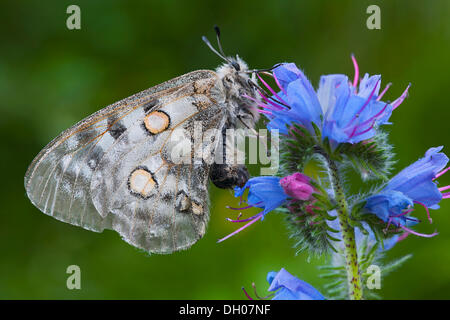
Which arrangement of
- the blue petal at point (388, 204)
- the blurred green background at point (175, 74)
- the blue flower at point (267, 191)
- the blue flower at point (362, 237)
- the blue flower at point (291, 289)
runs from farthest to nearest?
the blurred green background at point (175, 74) → the blue flower at point (362, 237) → the blue flower at point (267, 191) → the blue flower at point (291, 289) → the blue petal at point (388, 204)

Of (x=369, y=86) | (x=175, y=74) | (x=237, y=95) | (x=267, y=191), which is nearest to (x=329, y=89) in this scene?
(x=369, y=86)

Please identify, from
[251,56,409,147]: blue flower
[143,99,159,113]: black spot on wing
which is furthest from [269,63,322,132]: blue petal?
[143,99,159,113]: black spot on wing

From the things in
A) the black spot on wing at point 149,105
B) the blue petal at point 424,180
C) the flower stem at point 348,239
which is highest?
the black spot on wing at point 149,105

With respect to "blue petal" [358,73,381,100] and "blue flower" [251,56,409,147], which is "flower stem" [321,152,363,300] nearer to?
"blue flower" [251,56,409,147]

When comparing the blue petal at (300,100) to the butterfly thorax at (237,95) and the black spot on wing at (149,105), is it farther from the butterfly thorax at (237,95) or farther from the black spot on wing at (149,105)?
the black spot on wing at (149,105)

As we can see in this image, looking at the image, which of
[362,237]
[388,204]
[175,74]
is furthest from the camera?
[175,74]

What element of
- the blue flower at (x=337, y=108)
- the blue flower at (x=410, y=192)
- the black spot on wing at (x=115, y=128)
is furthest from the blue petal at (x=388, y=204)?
the black spot on wing at (x=115, y=128)

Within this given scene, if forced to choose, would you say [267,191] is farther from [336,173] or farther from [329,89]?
[329,89]
